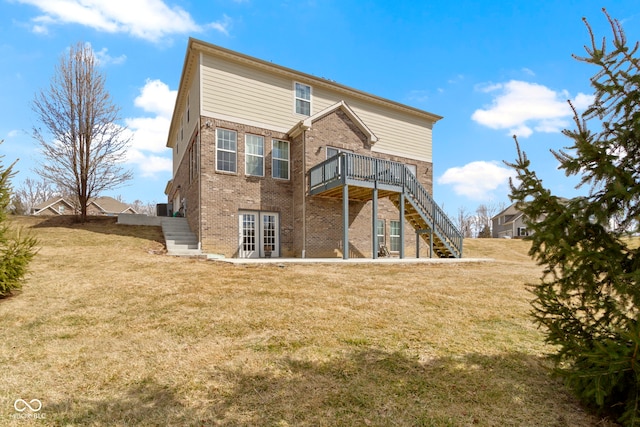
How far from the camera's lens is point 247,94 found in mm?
14398

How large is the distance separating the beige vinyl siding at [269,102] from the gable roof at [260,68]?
167mm

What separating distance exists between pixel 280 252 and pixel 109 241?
22.1 ft

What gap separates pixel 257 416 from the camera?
312cm

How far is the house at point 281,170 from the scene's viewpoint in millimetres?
13445

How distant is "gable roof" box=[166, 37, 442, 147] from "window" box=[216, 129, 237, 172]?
3025 millimetres

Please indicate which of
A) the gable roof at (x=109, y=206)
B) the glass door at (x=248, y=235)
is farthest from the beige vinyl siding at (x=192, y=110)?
the gable roof at (x=109, y=206)

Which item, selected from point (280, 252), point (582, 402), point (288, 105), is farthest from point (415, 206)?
point (582, 402)

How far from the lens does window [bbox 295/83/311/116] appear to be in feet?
52.0

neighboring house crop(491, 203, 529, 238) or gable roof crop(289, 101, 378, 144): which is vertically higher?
gable roof crop(289, 101, 378, 144)

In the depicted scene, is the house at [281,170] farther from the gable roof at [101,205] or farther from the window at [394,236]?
the gable roof at [101,205]

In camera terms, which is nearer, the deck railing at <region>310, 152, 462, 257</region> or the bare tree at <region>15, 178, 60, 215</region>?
the deck railing at <region>310, 152, 462, 257</region>

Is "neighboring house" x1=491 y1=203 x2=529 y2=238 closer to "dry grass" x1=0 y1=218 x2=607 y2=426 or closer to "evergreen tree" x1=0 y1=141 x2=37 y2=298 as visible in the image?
"dry grass" x1=0 y1=218 x2=607 y2=426

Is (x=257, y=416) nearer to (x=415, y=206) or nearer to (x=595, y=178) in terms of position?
(x=595, y=178)

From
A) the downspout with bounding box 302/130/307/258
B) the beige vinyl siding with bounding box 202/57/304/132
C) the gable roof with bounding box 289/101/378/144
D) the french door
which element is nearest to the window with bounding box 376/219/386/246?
the gable roof with bounding box 289/101/378/144
